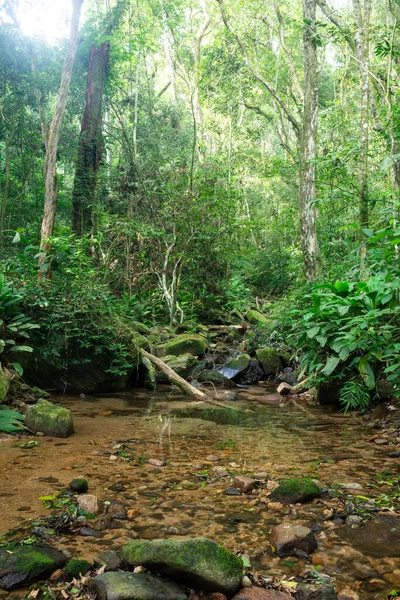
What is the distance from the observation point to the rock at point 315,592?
1.91m

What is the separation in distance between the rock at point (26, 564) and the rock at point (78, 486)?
883mm

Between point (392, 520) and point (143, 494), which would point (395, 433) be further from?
point (143, 494)

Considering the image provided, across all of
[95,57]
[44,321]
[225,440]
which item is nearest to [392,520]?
[225,440]

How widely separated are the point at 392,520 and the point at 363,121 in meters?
8.05

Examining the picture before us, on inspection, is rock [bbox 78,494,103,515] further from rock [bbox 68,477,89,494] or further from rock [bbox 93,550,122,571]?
rock [bbox 93,550,122,571]

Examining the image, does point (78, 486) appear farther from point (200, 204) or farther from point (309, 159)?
point (200, 204)

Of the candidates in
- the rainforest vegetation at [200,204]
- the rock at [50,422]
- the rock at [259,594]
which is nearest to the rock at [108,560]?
the rock at [259,594]

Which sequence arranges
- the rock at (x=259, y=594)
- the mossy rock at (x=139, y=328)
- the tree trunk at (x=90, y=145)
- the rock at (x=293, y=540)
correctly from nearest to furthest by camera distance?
1. the rock at (x=259, y=594)
2. the rock at (x=293, y=540)
3. the mossy rock at (x=139, y=328)
4. the tree trunk at (x=90, y=145)

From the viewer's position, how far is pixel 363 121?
28.8ft

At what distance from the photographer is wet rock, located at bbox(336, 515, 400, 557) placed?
2.37m

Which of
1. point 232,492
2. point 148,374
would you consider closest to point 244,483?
point 232,492

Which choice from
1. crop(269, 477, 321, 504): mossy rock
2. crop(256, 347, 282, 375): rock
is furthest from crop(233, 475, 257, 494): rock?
crop(256, 347, 282, 375): rock

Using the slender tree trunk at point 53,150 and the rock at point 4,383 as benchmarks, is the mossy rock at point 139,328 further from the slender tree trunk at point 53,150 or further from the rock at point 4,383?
the rock at point 4,383

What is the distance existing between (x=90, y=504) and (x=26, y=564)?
807 millimetres
